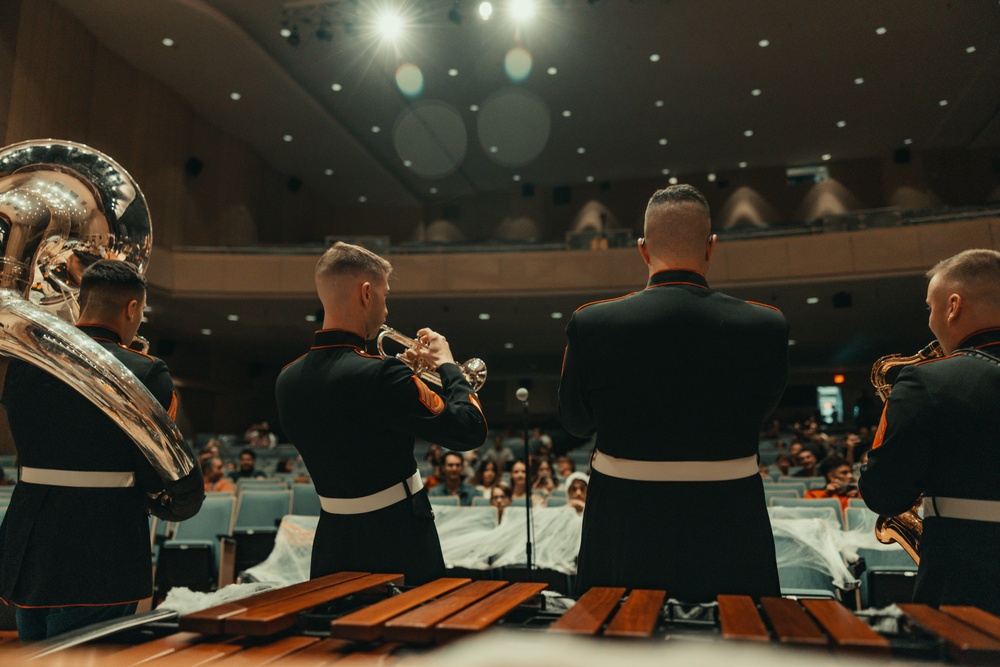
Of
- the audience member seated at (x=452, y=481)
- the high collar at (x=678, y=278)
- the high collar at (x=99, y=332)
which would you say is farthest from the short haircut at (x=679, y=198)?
the audience member seated at (x=452, y=481)

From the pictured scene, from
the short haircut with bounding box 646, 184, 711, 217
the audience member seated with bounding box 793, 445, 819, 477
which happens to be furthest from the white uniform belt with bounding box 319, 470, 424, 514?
the audience member seated with bounding box 793, 445, 819, 477

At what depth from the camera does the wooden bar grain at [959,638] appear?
0.81 m

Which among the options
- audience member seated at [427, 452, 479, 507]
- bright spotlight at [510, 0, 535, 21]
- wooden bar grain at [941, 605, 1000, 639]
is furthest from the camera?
bright spotlight at [510, 0, 535, 21]

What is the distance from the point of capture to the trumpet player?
163 centimetres

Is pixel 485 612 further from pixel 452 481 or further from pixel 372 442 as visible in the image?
pixel 452 481

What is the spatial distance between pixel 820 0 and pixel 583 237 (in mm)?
5455

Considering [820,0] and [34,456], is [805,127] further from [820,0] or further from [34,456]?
[34,456]

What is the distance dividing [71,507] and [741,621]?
1.50 m

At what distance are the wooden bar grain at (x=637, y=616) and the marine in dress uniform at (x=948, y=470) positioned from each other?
729 millimetres

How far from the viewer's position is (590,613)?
3.31ft

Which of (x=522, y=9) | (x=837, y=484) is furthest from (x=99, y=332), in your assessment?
(x=522, y=9)

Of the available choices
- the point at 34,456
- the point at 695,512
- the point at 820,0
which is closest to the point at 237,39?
the point at 820,0

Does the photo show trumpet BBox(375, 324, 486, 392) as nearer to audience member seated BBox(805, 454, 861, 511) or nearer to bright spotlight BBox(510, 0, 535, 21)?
audience member seated BBox(805, 454, 861, 511)

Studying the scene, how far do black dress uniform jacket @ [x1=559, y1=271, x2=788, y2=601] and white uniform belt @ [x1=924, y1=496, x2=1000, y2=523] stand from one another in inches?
15.1
